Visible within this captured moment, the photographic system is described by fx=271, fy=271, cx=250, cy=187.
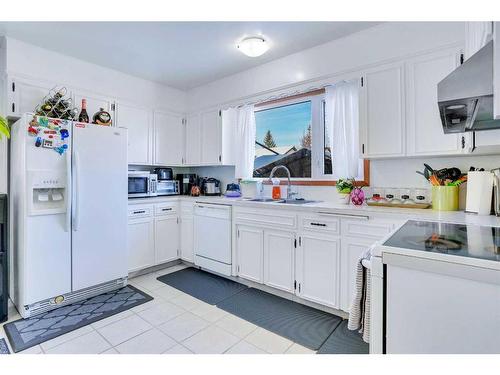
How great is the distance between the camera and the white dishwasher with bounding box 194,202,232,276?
9.84 ft

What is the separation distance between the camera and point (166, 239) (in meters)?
3.44

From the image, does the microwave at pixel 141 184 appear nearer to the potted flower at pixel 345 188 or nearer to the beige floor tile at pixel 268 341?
the beige floor tile at pixel 268 341

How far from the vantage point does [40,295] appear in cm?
231

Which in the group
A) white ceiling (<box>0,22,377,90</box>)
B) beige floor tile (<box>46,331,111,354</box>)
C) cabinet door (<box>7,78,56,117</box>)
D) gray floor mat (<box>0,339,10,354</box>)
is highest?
white ceiling (<box>0,22,377,90</box>)

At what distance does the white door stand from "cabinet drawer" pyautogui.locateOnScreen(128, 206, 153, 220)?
25 cm

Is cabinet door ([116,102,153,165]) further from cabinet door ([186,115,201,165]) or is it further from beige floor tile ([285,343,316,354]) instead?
beige floor tile ([285,343,316,354])

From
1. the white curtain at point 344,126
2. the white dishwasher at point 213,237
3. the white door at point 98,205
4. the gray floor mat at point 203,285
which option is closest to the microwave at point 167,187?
the white dishwasher at point 213,237

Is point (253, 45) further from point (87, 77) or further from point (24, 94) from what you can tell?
point (24, 94)

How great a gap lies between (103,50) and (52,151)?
117 cm

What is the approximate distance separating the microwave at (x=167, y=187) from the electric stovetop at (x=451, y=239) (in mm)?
2939

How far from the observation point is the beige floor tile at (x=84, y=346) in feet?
5.95

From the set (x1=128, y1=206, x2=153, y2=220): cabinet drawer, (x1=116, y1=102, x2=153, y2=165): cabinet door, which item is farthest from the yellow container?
(x1=116, y1=102, x2=153, y2=165): cabinet door

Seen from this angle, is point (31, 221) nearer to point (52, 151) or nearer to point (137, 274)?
point (52, 151)
